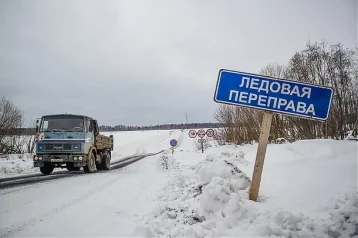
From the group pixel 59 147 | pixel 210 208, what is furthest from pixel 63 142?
pixel 210 208

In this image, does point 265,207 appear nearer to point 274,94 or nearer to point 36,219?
point 274,94

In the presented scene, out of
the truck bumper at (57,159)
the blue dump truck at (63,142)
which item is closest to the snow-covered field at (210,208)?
the truck bumper at (57,159)

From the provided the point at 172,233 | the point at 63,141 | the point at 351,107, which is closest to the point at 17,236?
the point at 172,233

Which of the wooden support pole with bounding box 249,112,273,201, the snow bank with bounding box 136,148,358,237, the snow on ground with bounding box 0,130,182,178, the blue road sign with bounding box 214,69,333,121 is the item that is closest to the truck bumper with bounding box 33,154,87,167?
the snow on ground with bounding box 0,130,182,178

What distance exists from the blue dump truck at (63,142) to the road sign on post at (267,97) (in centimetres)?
905

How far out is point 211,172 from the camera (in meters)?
5.50

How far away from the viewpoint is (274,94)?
178 inches

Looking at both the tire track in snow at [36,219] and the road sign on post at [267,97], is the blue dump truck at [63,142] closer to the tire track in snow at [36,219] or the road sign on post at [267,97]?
the tire track in snow at [36,219]

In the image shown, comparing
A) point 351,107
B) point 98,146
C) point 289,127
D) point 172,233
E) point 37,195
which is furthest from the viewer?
point 289,127

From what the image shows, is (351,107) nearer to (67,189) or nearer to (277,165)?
(277,165)

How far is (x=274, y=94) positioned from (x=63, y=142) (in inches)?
401

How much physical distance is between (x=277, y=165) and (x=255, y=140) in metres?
13.7

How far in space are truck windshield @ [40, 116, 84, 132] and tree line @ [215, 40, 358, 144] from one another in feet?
43.8

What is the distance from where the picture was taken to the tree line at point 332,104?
1584 centimetres
